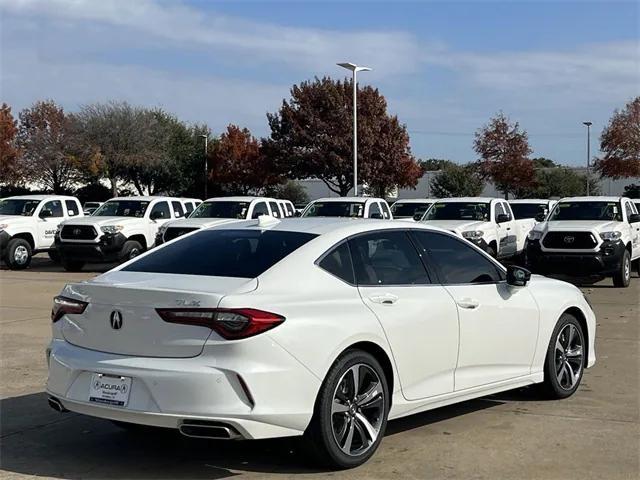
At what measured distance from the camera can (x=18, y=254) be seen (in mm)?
21359

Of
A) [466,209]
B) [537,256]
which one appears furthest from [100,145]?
[537,256]

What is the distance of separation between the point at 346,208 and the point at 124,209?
19.6 ft

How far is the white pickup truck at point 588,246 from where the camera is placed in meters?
16.3

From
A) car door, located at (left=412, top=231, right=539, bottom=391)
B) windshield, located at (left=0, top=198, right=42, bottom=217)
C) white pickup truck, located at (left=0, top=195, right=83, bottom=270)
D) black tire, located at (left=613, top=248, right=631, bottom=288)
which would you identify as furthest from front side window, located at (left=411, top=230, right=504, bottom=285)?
windshield, located at (left=0, top=198, right=42, bottom=217)

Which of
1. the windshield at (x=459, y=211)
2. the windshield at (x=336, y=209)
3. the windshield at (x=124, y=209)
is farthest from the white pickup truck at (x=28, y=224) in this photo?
the windshield at (x=459, y=211)

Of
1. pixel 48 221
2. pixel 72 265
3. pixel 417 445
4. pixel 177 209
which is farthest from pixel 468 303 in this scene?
pixel 48 221

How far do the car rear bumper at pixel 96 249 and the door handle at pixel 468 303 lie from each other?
15.4 metres

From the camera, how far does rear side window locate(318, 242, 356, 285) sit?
5.46 meters

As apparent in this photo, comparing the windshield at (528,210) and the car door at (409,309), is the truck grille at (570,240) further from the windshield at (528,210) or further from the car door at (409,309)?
the car door at (409,309)

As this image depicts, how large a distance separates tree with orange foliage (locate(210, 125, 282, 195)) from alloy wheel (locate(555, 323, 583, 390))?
153 feet

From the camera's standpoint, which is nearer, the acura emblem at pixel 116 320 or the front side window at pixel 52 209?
the acura emblem at pixel 116 320

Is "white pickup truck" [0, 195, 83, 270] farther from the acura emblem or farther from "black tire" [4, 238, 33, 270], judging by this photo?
the acura emblem

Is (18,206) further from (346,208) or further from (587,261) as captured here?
(587,261)

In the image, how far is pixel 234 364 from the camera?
15.4ft
